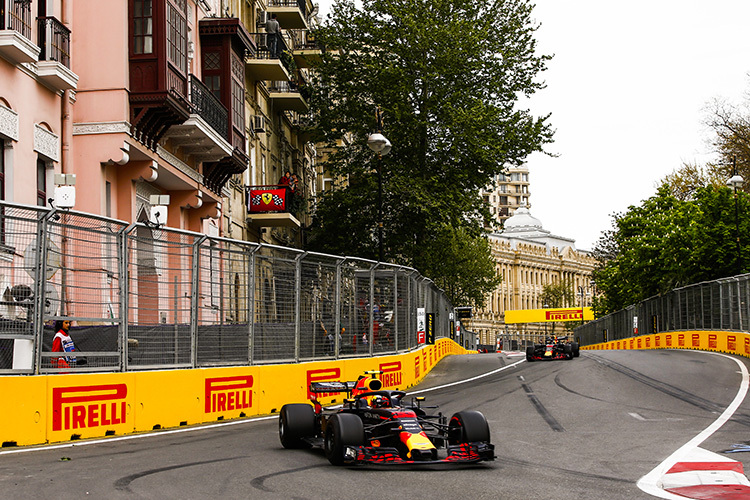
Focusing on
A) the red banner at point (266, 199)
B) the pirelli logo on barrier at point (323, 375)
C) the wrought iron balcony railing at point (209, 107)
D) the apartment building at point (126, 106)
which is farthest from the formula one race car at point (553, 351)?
the pirelli logo on barrier at point (323, 375)

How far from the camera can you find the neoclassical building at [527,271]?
143500mm

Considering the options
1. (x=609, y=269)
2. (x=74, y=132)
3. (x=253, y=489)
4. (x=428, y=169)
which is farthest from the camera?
(x=609, y=269)

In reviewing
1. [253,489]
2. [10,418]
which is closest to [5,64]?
[10,418]

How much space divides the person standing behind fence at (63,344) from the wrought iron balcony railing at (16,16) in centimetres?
803

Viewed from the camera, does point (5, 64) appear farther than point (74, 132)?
No

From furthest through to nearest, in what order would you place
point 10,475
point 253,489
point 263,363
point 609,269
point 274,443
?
point 609,269 < point 263,363 < point 274,443 < point 10,475 < point 253,489

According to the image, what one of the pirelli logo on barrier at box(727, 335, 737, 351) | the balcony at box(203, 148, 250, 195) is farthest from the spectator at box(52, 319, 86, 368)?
the pirelli logo on barrier at box(727, 335, 737, 351)

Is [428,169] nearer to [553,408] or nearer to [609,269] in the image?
[553,408]

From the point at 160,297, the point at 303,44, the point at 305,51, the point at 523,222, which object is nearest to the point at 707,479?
the point at 160,297

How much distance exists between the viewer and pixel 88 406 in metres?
12.7

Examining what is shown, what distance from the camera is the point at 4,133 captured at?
18.7 meters

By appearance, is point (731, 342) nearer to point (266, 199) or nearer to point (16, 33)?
point (266, 199)

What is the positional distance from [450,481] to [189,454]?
3.33 meters

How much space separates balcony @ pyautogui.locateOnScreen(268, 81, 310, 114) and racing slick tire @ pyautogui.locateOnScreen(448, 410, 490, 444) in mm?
32102
